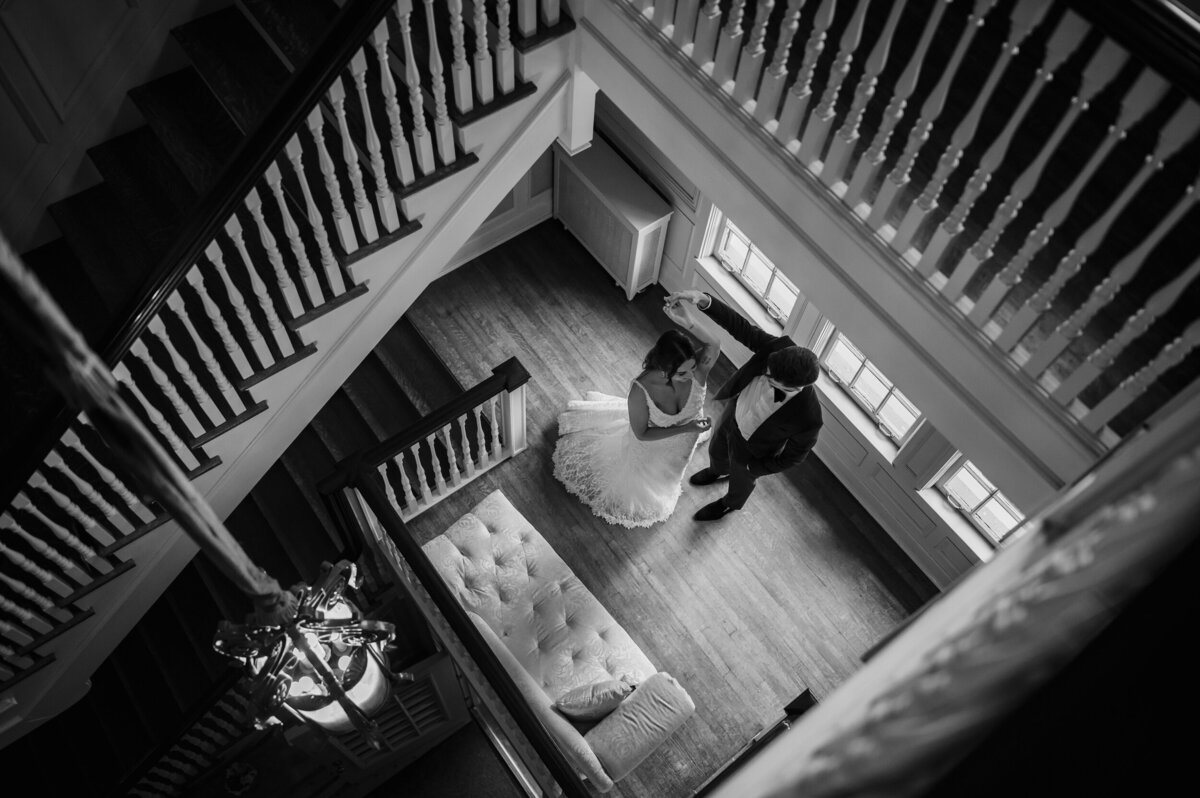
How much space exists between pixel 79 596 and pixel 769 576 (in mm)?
3301

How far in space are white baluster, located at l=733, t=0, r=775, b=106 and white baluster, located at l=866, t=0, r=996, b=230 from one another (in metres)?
0.53

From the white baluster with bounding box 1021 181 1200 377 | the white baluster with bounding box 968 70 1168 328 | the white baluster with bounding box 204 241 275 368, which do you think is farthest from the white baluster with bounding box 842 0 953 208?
the white baluster with bounding box 204 241 275 368

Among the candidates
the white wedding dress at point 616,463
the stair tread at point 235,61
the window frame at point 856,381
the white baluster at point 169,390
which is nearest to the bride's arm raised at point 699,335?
the white wedding dress at point 616,463

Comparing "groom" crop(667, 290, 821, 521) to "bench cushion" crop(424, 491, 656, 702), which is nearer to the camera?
"groom" crop(667, 290, 821, 521)

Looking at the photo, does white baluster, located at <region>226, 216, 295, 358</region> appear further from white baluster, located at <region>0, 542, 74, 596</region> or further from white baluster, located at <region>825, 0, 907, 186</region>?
white baluster, located at <region>825, 0, 907, 186</region>

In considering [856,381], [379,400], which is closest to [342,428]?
[379,400]

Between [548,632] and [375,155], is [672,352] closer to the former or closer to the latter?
[375,155]

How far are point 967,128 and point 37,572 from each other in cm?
356

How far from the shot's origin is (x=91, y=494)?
10.7ft

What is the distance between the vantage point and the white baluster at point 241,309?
2.98 m

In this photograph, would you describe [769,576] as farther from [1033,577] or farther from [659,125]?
[1033,577]

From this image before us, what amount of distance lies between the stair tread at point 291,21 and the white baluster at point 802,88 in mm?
2046

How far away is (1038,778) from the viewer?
A: 1.35m

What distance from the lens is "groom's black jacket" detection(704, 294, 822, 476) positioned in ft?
12.7
